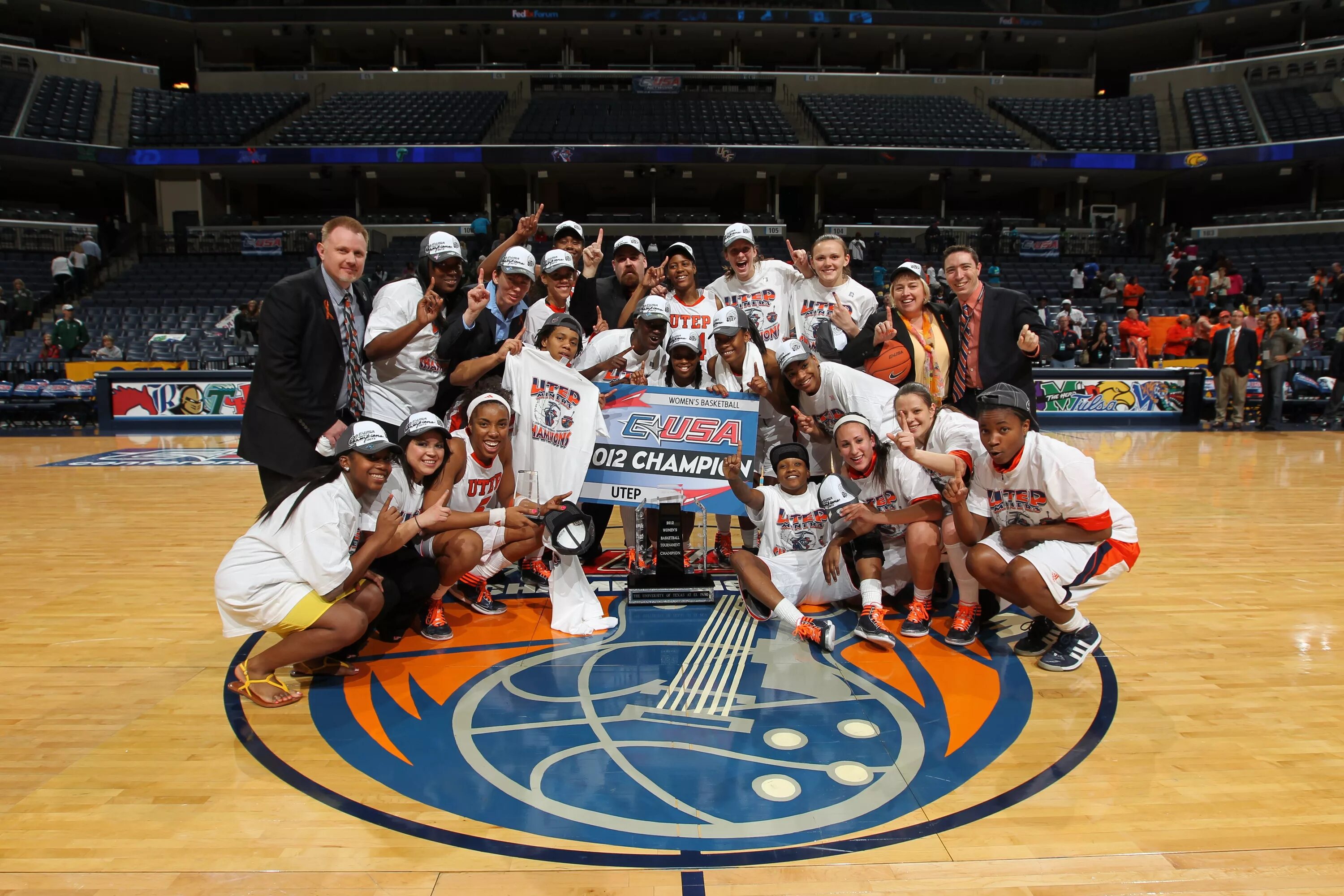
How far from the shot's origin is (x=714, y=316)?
5.23 metres

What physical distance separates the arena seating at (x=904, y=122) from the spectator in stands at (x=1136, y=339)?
399 inches

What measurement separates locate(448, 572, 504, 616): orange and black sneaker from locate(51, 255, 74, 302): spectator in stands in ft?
68.4

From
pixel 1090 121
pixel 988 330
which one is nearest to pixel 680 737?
pixel 988 330

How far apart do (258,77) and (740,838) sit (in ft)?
103

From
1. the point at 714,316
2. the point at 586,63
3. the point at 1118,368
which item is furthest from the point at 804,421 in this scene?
the point at 586,63

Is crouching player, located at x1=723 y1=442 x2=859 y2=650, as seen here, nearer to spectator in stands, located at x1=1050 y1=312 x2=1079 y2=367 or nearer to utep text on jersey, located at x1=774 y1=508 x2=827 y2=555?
utep text on jersey, located at x1=774 y1=508 x2=827 y2=555

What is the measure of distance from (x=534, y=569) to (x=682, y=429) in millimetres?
1360

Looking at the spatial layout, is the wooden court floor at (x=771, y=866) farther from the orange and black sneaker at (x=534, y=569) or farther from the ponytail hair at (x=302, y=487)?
the orange and black sneaker at (x=534, y=569)

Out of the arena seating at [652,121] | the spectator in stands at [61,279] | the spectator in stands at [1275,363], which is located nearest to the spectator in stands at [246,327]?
the spectator in stands at [61,279]

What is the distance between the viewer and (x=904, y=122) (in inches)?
971

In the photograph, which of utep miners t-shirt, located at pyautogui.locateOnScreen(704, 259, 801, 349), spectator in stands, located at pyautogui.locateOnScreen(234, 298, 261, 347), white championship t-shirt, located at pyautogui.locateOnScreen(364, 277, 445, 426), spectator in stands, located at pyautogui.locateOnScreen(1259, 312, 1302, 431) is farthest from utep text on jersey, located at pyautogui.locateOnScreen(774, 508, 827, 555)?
spectator in stands, located at pyautogui.locateOnScreen(234, 298, 261, 347)

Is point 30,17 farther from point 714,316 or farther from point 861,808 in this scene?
point 861,808

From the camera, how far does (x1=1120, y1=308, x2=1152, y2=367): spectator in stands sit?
581 inches

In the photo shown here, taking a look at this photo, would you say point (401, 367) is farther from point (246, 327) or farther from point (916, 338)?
point (246, 327)
